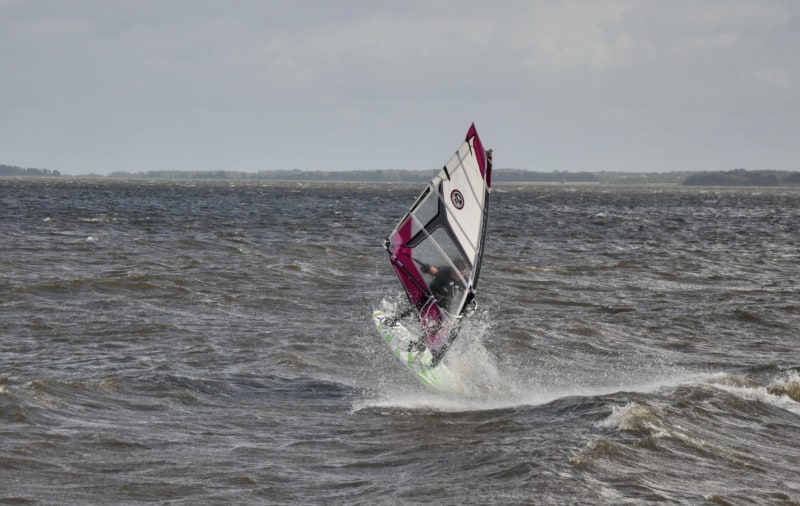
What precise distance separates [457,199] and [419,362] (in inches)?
99.3

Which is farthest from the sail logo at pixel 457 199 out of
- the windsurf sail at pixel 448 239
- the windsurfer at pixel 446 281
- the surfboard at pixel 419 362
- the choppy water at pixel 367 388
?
the choppy water at pixel 367 388

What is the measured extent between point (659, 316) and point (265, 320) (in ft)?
29.4

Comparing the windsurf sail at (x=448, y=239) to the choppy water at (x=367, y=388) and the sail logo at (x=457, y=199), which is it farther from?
the choppy water at (x=367, y=388)

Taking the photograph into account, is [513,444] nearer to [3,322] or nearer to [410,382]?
[410,382]

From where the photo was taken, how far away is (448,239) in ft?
51.9

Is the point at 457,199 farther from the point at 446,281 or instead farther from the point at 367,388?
the point at 367,388

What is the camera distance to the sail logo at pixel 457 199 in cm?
1571

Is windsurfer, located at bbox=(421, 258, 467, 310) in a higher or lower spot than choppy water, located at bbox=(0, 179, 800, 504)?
higher

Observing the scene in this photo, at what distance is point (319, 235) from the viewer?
45.5 metres

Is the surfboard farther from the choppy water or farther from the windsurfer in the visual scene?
the windsurfer

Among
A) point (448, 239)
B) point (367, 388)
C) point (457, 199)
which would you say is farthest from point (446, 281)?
point (367, 388)

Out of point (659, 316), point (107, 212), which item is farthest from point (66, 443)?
point (107, 212)

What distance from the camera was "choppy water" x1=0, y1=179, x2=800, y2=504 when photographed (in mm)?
11023

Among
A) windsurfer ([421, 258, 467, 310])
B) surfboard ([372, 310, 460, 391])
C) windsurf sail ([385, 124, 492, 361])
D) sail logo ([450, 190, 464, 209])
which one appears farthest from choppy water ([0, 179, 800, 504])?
sail logo ([450, 190, 464, 209])
